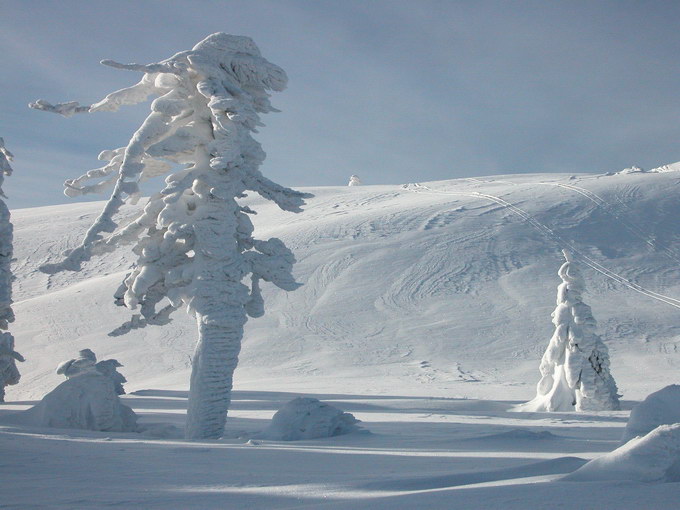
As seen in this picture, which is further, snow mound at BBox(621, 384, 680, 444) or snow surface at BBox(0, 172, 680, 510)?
snow mound at BBox(621, 384, 680, 444)

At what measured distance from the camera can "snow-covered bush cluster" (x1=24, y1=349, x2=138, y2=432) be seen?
9789 mm

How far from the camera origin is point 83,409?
9969 millimetres

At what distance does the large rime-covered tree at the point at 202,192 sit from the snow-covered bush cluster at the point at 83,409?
58.2 inches

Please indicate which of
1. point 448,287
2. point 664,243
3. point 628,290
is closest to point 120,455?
point 448,287

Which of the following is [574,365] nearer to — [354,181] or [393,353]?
[393,353]

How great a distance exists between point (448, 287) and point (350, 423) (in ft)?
80.7

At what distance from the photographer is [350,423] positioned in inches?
377

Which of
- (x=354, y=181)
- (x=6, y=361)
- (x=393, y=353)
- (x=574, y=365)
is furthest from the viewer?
(x=354, y=181)

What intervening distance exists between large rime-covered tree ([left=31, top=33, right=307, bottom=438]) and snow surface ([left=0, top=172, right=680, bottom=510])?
6.25ft

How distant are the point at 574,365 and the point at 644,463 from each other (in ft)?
41.3

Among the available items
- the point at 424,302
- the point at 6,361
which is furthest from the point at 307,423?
the point at 424,302

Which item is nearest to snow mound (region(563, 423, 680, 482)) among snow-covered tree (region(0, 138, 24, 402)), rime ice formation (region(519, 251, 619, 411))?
rime ice formation (region(519, 251, 619, 411))

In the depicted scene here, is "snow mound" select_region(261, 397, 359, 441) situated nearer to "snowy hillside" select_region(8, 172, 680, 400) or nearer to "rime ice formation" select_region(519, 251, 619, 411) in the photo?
"rime ice formation" select_region(519, 251, 619, 411)

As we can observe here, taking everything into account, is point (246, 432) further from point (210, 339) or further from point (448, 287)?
point (448, 287)
